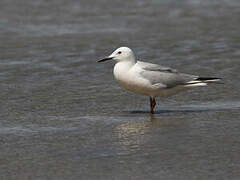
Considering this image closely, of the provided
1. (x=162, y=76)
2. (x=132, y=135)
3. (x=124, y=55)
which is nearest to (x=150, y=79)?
(x=162, y=76)

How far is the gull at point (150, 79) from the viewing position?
29.1ft

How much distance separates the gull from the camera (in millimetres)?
8883

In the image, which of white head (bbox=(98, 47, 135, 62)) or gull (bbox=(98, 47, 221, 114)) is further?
white head (bbox=(98, 47, 135, 62))

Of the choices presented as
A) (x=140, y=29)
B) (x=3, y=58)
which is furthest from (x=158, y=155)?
(x=140, y=29)

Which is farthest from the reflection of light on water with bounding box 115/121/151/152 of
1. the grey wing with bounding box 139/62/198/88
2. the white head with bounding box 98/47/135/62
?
the white head with bounding box 98/47/135/62

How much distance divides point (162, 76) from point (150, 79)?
194 millimetres

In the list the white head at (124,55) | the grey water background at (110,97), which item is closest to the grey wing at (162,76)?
the white head at (124,55)

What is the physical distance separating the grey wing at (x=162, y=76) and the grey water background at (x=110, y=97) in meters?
0.33

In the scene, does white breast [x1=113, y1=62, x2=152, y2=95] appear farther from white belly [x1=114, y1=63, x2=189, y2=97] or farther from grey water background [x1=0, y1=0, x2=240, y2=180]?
grey water background [x1=0, y1=0, x2=240, y2=180]

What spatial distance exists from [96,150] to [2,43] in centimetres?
713

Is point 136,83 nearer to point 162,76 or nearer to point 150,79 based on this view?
point 150,79

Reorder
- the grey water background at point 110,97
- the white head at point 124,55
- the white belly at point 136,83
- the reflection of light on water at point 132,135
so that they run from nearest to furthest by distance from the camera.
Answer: the grey water background at point 110,97
the reflection of light on water at point 132,135
the white belly at point 136,83
the white head at point 124,55

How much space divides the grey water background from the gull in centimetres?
25

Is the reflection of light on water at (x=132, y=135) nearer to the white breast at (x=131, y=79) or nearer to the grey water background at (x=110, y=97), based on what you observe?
the grey water background at (x=110, y=97)
